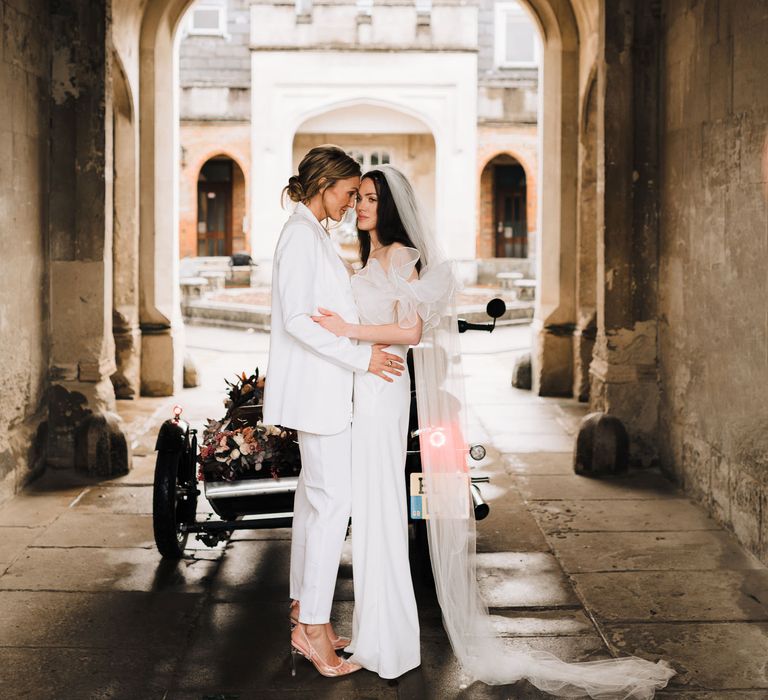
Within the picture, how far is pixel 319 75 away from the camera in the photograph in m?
25.8

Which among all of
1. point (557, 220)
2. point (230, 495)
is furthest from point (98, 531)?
point (557, 220)

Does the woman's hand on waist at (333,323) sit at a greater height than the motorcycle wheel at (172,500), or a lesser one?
greater

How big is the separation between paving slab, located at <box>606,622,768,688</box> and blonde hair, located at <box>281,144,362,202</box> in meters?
2.18

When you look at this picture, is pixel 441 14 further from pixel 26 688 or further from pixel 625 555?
pixel 26 688

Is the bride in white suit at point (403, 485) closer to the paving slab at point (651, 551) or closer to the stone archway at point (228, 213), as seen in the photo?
the paving slab at point (651, 551)

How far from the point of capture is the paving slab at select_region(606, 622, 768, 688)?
3.92 m

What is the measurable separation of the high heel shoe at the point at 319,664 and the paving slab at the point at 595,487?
2922 mm

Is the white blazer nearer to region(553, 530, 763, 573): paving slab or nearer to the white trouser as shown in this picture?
the white trouser

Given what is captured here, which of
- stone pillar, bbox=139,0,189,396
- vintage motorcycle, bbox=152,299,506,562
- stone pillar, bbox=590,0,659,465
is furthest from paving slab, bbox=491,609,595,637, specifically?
A: stone pillar, bbox=139,0,189,396

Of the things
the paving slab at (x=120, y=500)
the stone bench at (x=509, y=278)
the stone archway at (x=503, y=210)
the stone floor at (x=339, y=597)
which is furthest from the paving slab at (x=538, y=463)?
the stone archway at (x=503, y=210)

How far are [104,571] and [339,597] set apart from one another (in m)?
1.25

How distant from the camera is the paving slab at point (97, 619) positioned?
4328mm

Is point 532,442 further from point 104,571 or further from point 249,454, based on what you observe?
point 104,571

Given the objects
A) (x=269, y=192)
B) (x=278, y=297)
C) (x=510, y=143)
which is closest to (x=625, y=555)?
(x=278, y=297)
